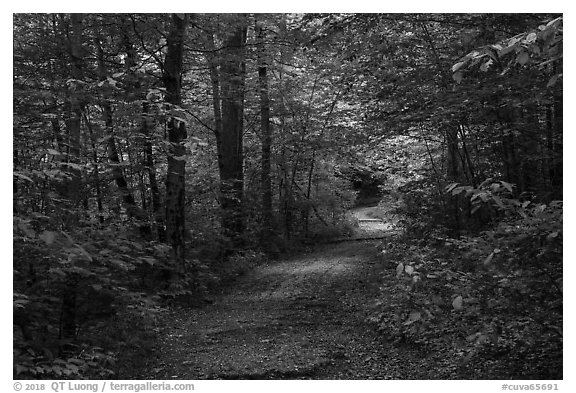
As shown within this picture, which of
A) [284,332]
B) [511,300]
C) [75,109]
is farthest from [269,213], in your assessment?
[511,300]

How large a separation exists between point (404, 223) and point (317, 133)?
402 cm

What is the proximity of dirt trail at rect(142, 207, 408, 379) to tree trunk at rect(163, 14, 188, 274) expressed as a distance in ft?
4.29

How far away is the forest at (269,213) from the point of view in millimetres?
4371

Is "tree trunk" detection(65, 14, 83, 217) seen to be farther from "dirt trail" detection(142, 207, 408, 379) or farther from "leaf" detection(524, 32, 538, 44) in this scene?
"leaf" detection(524, 32, 538, 44)

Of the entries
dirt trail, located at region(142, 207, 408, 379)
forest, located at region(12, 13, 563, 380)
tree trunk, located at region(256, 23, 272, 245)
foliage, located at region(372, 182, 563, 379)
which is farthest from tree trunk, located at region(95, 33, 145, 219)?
tree trunk, located at region(256, 23, 272, 245)

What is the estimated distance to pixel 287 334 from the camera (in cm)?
695

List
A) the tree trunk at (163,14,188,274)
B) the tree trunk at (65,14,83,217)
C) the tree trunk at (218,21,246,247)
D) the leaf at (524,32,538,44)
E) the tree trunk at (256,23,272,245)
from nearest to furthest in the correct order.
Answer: the leaf at (524,32,538,44), the tree trunk at (65,14,83,217), the tree trunk at (163,14,188,274), the tree trunk at (218,21,246,247), the tree trunk at (256,23,272,245)

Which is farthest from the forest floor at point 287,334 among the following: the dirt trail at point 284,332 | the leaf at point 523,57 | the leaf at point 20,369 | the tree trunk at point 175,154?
the leaf at point 523,57

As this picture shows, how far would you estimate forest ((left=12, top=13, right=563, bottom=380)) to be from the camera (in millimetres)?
4371

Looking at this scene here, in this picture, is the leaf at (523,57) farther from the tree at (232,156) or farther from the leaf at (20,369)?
the tree at (232,156)

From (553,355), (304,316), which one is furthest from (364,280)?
(553,355)

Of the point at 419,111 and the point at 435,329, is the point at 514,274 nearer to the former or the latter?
the point at 435,329
